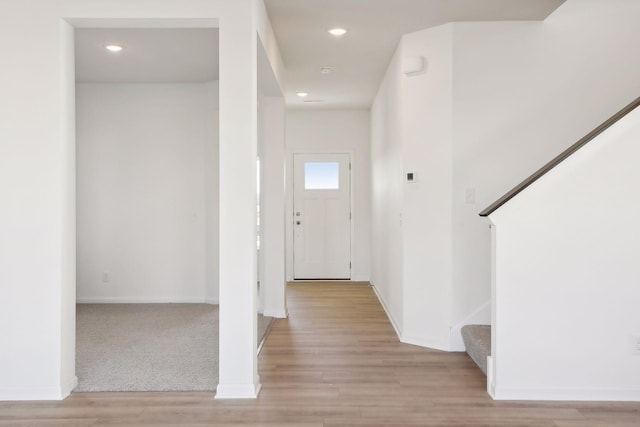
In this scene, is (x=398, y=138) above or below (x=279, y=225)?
above

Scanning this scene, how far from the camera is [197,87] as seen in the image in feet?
19.3

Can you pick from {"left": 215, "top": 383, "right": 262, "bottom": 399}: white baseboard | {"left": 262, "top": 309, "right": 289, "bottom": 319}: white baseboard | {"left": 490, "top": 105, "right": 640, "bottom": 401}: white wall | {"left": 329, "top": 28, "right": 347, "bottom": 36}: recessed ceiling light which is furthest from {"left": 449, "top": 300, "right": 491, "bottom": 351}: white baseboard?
{"left": 329, "top": 28, "right": 347, "bottom": 36}: recessed ceiling light

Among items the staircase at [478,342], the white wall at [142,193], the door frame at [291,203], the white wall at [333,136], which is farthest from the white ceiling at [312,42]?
the staircase at [478,342]

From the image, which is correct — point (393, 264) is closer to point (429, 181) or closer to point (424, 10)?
point (429, 181)

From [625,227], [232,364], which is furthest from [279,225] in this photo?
[625,227]

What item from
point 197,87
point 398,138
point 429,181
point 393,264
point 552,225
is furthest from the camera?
point 197,87

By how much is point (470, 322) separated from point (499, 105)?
169 centimetres

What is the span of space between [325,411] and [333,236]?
505cm

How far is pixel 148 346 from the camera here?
4.12 m

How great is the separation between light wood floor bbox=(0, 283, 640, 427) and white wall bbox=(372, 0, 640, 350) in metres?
0.66

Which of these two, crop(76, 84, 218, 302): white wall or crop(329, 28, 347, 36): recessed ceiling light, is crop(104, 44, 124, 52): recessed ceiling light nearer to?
crop(76, 84, 218, 302): white wall

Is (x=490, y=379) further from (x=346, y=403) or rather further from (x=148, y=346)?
(x=148, y=346)

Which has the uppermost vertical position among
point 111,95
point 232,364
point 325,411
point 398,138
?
point 111,95

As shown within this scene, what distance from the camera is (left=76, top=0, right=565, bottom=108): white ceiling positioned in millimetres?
3705
